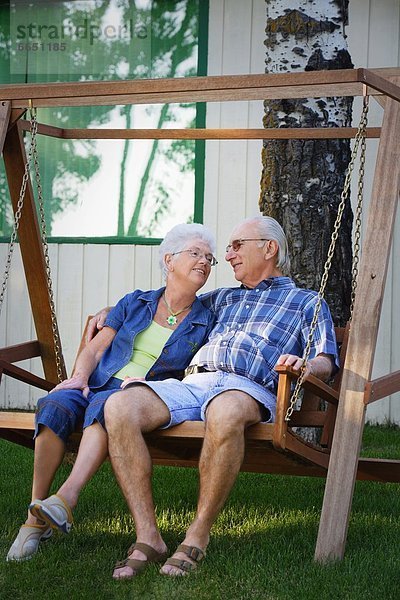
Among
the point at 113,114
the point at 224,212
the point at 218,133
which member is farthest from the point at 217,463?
the point at 113,114

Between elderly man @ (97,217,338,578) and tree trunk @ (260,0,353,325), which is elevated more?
tree trunk @ (260,0,353,325)

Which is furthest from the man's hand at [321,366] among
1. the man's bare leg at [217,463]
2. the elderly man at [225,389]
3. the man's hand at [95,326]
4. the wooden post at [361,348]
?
the man's hand at [95,326]

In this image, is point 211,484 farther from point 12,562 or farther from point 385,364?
point 385,364

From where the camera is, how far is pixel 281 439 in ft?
11.4

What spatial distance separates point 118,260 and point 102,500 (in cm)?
310

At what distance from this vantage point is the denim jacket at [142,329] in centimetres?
416

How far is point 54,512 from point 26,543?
282 millimetres

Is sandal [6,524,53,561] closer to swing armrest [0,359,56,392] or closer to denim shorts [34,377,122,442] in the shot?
denim shorts [34,377,122,442]

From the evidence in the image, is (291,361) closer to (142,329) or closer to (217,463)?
(217,463)

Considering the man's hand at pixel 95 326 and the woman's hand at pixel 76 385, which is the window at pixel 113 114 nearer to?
the man's hand at pixel 95 326

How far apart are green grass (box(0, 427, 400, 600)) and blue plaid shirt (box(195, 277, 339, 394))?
0.64 metres

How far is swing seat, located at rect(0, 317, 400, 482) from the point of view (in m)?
3.53

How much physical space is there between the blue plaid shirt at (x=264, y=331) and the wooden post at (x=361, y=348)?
38cm

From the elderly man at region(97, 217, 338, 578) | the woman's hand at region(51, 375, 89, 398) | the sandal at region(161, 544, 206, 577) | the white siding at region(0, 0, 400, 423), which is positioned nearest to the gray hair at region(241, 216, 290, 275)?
the elderly man at region(97, 217, 338, 578)
